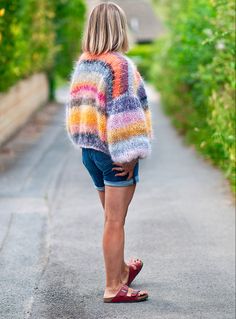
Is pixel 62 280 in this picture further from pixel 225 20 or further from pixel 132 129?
pixel 225 20

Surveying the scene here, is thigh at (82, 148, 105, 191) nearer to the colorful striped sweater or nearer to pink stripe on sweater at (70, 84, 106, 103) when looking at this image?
the colorful striped sweater

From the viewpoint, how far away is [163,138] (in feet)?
55.7

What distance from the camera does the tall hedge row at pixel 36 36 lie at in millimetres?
12859

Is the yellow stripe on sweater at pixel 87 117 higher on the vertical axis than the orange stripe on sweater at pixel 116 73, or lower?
lower

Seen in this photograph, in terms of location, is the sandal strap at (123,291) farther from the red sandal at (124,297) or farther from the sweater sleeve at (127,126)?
the sweater sleeve at (127,126)

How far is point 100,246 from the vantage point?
7047 millimetres

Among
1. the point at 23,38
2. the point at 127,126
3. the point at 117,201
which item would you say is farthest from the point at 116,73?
the point at 23,38

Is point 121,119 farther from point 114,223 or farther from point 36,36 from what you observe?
point 36,36

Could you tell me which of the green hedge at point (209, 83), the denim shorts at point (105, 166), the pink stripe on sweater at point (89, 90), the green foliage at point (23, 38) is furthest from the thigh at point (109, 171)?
the green foliage at point (23, 38)

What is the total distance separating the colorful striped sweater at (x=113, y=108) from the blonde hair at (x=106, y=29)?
5 cm

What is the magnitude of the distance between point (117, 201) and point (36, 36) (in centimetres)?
1732

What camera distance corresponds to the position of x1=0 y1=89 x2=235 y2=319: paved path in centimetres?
532

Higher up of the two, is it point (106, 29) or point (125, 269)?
point (106, 29)

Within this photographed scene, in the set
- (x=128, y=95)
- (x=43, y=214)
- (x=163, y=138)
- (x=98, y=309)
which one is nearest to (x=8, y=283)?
(x=98, y=309)
